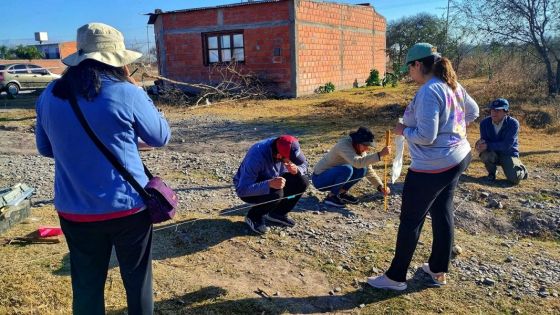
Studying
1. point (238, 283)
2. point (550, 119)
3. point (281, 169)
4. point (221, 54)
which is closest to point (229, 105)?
point (221, 54)

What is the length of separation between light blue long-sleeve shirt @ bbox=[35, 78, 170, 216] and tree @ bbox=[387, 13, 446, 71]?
2749 centimetres

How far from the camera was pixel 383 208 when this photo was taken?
5.41 m

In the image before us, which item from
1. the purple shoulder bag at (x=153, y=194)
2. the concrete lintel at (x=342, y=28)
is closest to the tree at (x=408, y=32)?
the concrete lintel at (x=342, y=28)

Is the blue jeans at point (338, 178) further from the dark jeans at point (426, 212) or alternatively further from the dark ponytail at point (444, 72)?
the dark ponytail at point (444, 72)

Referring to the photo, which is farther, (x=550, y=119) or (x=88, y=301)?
(x=550, y=119)

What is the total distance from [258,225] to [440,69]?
7.76ft

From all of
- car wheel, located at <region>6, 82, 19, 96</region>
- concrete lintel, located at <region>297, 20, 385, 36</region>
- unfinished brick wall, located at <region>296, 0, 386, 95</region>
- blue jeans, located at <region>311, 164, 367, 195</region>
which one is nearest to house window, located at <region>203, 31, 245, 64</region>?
unfinished brick wall, located at <region>296, 0, 386, 95</region>

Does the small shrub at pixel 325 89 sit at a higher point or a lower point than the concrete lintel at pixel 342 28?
lower

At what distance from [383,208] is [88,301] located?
145 inches

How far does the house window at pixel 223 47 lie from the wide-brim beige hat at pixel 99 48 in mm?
16794

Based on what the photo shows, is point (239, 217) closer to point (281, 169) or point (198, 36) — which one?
point (281, 169)

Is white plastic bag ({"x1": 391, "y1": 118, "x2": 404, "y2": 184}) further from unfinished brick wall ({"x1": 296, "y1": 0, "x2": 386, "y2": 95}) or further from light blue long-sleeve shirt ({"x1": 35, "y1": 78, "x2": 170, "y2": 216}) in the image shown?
unfinished brick wall ({"x1": 296, "y1": 0, "x2": 386, "y2": 95})

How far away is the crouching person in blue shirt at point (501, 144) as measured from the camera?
20.3 feet

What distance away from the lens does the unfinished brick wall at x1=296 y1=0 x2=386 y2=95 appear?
18.2 meters
